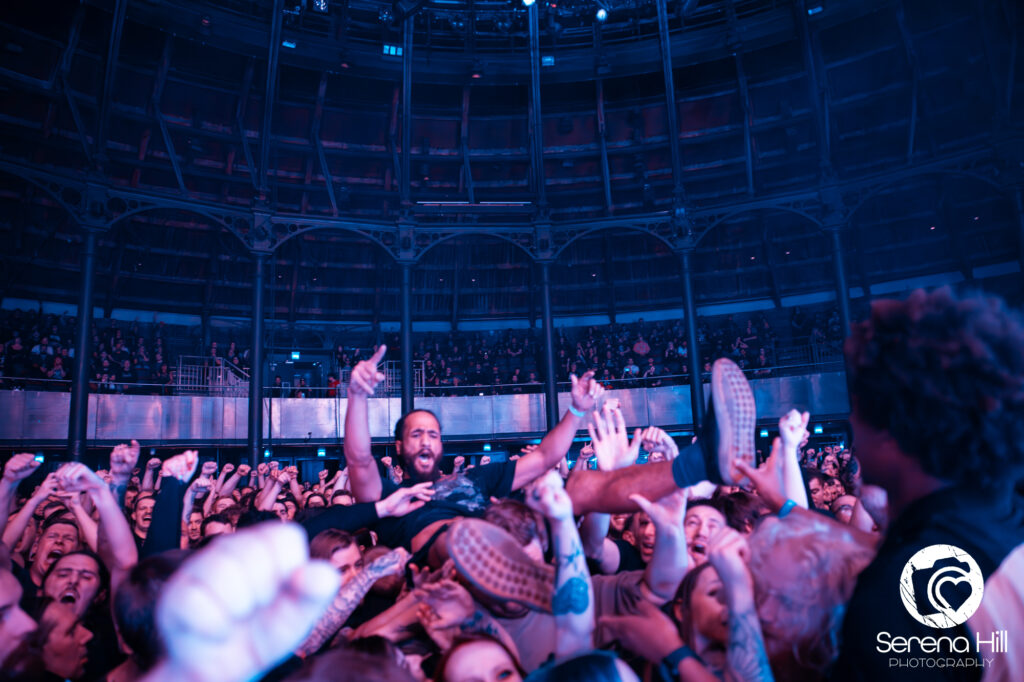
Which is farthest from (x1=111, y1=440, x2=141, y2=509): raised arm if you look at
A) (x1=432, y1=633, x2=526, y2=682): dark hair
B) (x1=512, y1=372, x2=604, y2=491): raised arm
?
(x1=432, y1=633, x2=526, y2=682): dark hair

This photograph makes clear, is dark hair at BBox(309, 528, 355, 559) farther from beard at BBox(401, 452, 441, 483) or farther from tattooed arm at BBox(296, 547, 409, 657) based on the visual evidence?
beard at BBox(401, 452, 441, 483)

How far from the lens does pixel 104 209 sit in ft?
38.4

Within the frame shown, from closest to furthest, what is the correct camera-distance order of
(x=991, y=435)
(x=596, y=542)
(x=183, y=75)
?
(x=991, y=435)
(x=596, y=542)
(x=183, y=75)

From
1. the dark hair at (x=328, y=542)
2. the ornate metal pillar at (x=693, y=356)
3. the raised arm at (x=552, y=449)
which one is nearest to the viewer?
the dark hair at (x=328, y=542)

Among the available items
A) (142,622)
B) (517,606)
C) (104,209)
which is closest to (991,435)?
(517,606)

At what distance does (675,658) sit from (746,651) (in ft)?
0.58

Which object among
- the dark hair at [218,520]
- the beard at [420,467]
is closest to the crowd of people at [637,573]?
the beard at [420,467]

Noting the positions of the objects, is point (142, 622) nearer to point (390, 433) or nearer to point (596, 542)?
point (596, 542)

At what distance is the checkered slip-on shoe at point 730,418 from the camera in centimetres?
219

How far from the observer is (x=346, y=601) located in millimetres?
2225

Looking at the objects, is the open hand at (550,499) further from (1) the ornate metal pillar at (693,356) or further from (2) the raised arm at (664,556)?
(1) the ornate metal pillar at (693,356)

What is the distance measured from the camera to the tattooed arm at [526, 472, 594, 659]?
5.65 ft

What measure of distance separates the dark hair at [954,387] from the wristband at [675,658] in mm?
Result: 679

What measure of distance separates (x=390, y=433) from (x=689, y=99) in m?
10.5
